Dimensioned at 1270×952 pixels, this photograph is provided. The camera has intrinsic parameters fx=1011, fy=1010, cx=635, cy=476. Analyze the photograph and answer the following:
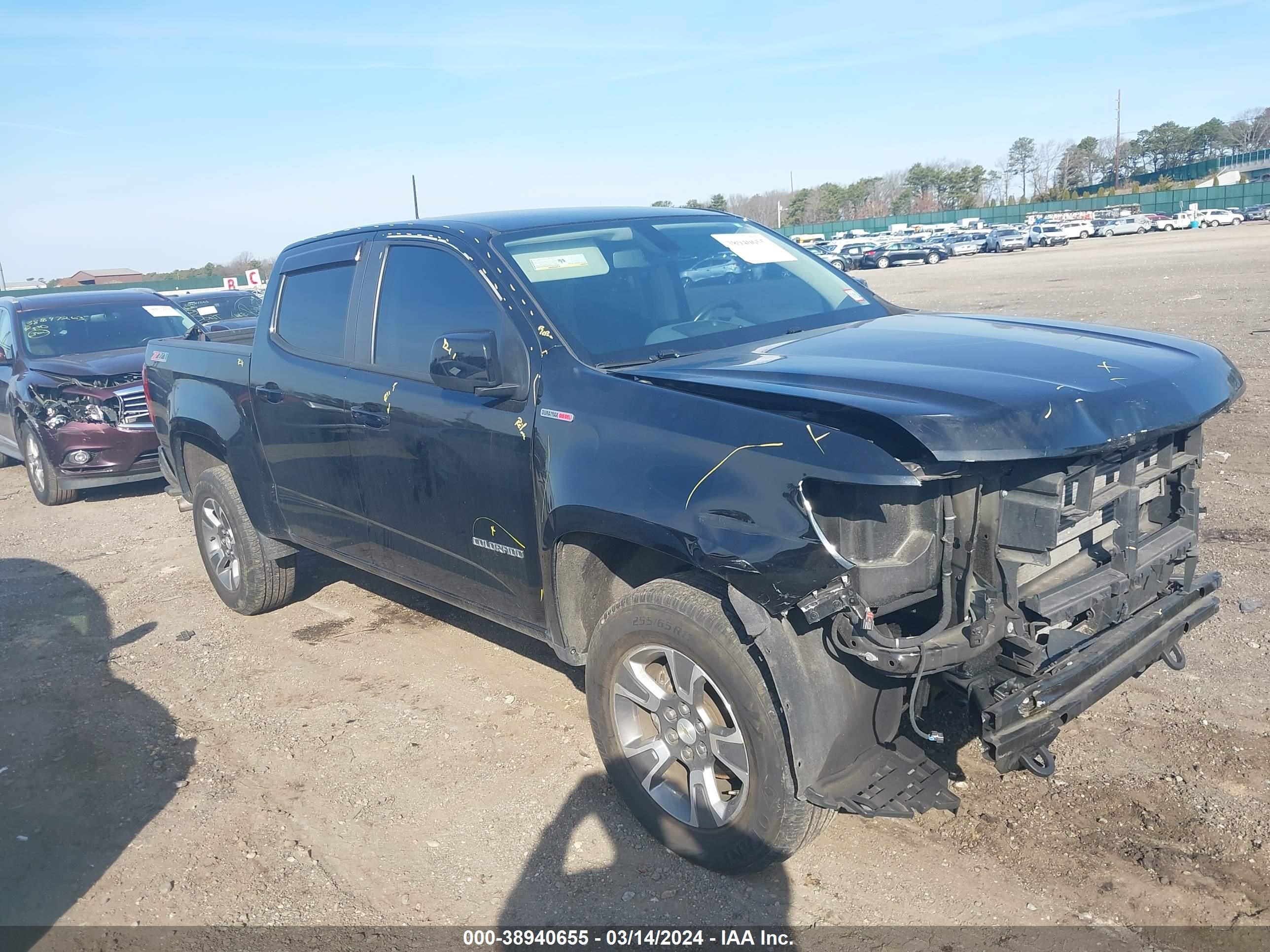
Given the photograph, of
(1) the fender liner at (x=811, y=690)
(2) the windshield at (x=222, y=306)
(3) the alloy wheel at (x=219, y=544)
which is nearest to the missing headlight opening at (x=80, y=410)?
(3) the alloy wheel at (x=219, y=544)

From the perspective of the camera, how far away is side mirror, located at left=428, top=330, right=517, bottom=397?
143 inches

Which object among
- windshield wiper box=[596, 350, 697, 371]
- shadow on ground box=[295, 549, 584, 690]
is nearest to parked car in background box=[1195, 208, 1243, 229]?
shadow on ground box=[295, 549, 584, 690]

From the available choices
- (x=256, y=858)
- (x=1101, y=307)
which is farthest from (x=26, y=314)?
(x=1101, y=307)

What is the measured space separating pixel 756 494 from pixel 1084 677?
1125mm

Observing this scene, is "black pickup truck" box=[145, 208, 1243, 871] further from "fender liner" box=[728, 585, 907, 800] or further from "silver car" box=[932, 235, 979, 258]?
"silver car" box=[932, 235, 979, 258]

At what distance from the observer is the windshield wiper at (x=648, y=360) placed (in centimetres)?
355

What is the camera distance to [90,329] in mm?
10602

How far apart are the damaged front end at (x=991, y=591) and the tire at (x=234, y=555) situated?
401 cm

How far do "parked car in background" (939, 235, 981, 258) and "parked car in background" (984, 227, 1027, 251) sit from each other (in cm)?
63

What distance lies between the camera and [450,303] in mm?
4098

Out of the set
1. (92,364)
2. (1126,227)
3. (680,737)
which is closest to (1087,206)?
(1126,227)

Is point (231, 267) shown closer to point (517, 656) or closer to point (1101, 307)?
point (1101, 307)

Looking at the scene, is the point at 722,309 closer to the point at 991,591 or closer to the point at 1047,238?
the point at 991,591

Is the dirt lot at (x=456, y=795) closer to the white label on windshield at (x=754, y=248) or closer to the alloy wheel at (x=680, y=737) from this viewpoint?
the alloy wheel at (x=680, y=737)
